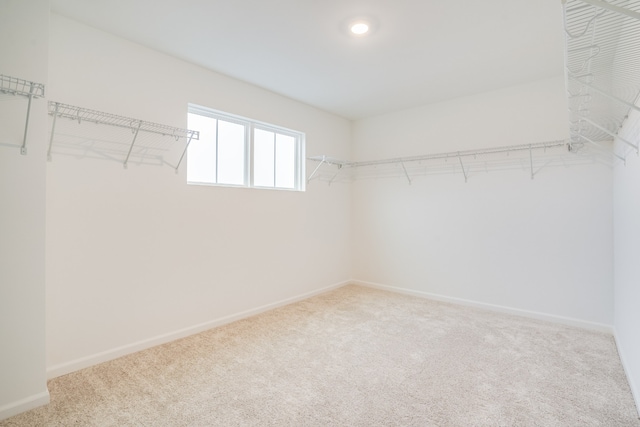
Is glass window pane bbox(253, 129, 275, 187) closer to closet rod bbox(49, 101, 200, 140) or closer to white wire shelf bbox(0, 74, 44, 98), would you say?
closet rod bbox(49, 101, 200, 140)

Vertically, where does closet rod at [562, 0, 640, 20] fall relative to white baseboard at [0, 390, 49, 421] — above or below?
above

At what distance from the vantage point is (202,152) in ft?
9.95

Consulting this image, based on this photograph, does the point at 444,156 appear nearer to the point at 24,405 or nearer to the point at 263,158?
the point at 263,158

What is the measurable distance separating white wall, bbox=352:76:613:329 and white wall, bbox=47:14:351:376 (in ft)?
4.74

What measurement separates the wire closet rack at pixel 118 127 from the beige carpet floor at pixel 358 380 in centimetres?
157

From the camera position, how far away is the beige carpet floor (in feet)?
5.61

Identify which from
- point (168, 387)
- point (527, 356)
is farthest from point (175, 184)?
point (527, 356)

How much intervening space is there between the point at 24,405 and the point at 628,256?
3882 millimetres

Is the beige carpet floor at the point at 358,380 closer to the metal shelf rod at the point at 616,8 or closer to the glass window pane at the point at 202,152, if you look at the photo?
the glass window pane at the point at 202,152

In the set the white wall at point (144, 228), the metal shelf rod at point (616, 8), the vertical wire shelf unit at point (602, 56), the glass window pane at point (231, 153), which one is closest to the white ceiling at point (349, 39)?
the white wall at point (144, 228)

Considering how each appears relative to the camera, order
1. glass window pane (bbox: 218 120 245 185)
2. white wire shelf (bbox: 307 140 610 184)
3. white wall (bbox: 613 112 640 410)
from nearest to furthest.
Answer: white wall (bbox: 613 112 640 410), white wire shelf (bbox: 307 140 610 184), glass window pane (bbox: 218 120 245 185)

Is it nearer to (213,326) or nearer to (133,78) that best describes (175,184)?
(133,78)

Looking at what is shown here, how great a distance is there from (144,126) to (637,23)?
2970 millimetres

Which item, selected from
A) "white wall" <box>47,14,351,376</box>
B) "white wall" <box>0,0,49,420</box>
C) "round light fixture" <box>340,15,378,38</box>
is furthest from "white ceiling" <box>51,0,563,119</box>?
"white wall" <box>0,0,49,420</box>
